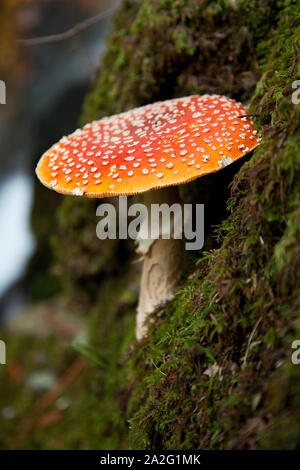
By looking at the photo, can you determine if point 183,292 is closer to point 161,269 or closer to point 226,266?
point 161,269

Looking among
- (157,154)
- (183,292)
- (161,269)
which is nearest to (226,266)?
(183,292)

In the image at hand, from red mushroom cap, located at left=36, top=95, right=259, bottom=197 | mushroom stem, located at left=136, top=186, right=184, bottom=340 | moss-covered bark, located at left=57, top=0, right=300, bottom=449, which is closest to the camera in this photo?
moss-covered bark, located at left=57, top=0, right=300, bottom=449

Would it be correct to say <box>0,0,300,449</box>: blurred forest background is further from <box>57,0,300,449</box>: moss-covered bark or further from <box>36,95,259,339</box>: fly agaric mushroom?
<box>36,95,259,339</box>: fly agaric mushroom

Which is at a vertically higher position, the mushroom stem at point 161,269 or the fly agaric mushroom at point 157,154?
the fly agaric mushroom at point 157,154

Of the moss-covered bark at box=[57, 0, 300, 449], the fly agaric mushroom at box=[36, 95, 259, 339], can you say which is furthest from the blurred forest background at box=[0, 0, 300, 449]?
the fly agaric mushroom at box=[36, 95, 259, 339]

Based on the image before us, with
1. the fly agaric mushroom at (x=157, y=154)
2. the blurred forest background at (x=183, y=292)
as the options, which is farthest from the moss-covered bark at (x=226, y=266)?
the fly agaric mushroom at (x=157, y=154)

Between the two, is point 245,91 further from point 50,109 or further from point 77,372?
point 50,109

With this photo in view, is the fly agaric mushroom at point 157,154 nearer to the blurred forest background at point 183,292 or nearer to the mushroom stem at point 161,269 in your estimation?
the mushroom stem at point 161,269
